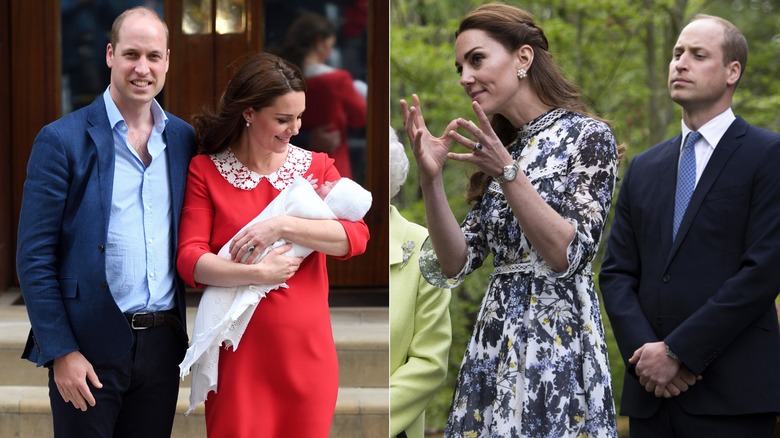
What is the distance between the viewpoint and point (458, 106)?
9.09m

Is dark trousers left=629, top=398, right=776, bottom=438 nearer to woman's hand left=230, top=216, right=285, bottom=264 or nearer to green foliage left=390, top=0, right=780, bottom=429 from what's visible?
woman's hand left=230, top=216, right=285, bottom=264

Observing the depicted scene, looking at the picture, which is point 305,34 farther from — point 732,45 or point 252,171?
point 252,171

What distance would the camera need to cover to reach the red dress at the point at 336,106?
19.5 feet

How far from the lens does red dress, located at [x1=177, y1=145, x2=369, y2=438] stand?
9.73 feet

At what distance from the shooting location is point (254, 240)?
2898mm

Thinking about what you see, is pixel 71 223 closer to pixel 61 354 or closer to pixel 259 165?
pixel 61 354

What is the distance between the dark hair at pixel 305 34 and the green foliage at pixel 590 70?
307cm

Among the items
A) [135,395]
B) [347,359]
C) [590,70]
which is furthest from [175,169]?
[590,70]

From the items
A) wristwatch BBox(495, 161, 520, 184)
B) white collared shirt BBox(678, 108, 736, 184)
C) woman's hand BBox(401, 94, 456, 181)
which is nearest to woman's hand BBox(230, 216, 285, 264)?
woman's hand BBox(401, 94, 456, 181)

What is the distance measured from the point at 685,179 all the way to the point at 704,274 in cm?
33

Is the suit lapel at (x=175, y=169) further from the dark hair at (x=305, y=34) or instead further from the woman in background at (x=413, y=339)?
the dark hair at (x=305, y=34)

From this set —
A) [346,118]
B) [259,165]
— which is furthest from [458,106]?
[259,165]

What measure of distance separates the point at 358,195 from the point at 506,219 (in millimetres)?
452

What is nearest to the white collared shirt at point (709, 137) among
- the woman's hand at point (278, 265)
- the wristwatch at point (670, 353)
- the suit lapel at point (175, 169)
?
the wristwatch at point (670, 353)
